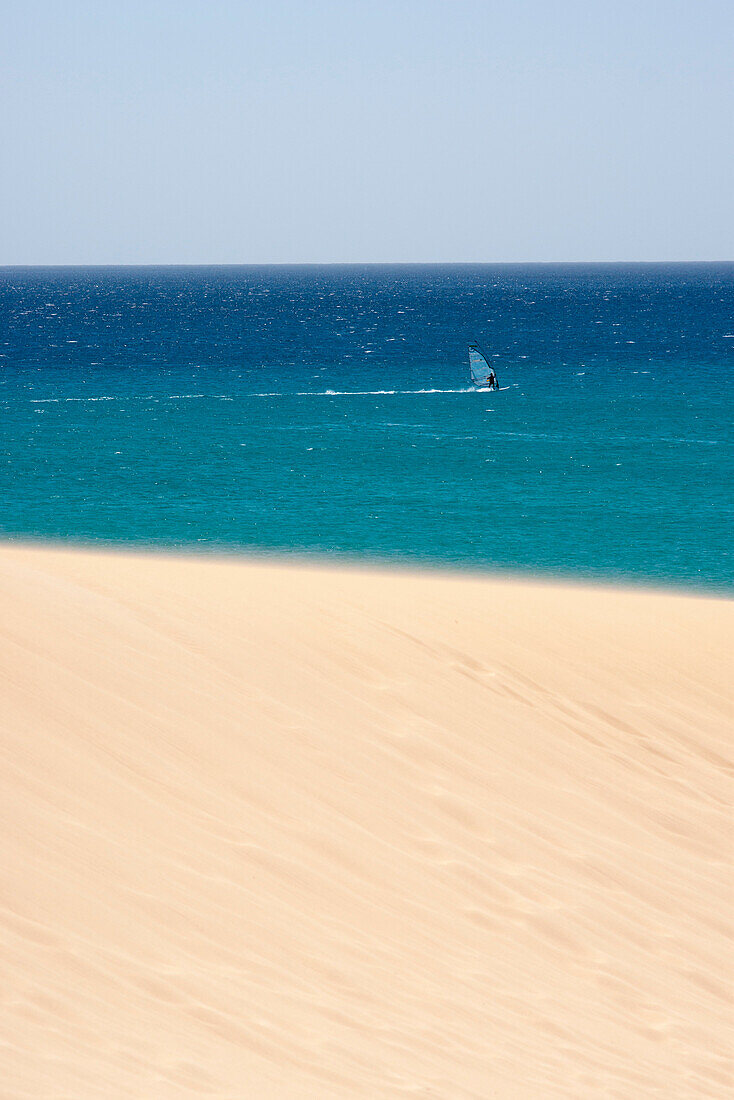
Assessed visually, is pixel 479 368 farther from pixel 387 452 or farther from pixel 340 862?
pixel 340 862

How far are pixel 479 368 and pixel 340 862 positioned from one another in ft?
171

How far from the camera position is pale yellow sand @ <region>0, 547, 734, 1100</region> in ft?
20.1

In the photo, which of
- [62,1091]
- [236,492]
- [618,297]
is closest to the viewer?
[62,1091]

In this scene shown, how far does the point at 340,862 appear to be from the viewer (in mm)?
8188

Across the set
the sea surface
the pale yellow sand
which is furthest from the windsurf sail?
the pale yellow sand

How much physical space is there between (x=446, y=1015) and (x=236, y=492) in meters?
27.4

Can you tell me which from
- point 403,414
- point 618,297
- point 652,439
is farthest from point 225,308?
point 652,439

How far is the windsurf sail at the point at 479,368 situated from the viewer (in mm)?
57653

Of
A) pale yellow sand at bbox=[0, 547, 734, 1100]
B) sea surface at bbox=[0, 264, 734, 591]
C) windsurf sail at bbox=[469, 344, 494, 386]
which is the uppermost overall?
windsurf sail at bbox=[469, 344, 494, 386]

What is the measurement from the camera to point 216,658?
11062mm

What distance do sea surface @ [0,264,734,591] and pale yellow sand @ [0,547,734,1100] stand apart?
1297 centimetres

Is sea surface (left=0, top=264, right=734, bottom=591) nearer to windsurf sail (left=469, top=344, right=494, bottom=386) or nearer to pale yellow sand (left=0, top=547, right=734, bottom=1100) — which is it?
windsurf sail (left=469, top=344, right=494, bottom=386)

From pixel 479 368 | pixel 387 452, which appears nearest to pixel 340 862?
pixel 387 452

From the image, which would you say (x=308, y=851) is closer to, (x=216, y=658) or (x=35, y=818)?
(x=35, y=818)
